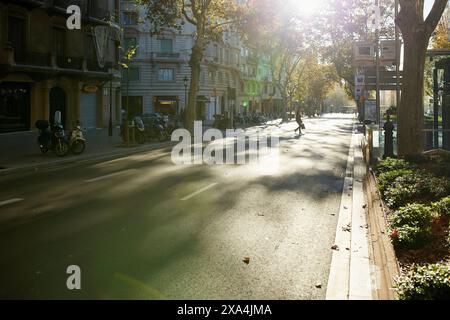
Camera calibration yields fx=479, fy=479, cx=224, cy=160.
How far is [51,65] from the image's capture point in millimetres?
29641

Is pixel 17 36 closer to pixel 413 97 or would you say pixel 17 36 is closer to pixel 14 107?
pixel 14 107

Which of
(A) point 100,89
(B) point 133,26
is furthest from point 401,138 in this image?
(B) point 133,26

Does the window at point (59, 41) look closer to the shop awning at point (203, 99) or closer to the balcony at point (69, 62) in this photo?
the balcony at point (69, 62)

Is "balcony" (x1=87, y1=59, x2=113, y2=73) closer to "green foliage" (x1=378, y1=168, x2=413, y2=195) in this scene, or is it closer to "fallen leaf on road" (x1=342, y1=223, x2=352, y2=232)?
"green foliage" (x1=378, y1=168, x2=413, y2=195)

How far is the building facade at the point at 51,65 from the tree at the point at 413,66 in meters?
16.7

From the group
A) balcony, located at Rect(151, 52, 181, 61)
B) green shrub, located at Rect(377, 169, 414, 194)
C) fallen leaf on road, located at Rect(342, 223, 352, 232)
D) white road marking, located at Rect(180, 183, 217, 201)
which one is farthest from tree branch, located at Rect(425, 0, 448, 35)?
balcony, located at Rect(151, 52, 181, 61)

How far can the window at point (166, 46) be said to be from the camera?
53156 mm

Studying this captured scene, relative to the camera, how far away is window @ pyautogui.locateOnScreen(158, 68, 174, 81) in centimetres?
5334

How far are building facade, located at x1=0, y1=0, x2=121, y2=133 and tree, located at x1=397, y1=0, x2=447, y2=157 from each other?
1671 centimetres

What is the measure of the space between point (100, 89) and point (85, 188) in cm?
2827

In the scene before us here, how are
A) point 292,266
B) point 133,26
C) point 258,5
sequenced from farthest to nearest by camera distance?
point 133,26, point 258,5, point 292,266

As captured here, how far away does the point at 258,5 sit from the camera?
32125mm

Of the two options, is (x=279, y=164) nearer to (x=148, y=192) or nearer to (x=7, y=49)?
(x=148, y=192)

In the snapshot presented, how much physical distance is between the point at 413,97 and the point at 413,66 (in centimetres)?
74
